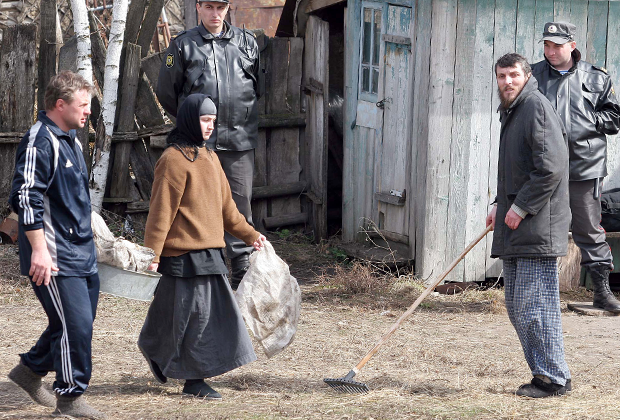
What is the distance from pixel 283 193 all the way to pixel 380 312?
2.82 m

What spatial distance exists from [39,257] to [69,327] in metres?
0.38

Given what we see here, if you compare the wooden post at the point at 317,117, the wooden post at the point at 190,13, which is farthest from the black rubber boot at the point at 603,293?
the wooden post at the point at 190,13

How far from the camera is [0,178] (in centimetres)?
816

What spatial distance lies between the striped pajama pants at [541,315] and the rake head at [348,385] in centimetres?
92

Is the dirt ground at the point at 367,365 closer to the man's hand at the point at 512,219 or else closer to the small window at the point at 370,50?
the man's hand at the point at 512,219

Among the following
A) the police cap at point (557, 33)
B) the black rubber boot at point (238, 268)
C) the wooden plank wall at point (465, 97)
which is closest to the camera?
the police cap at point (557, 33)

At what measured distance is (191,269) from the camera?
4258 mm

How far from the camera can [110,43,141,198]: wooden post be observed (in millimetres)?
8047

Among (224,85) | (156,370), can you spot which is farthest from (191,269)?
(224,85)

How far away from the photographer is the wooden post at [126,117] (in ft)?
26.4

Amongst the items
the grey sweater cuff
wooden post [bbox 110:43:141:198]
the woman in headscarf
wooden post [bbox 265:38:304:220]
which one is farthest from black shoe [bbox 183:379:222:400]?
wooden post [bbox 265:38:304:220]

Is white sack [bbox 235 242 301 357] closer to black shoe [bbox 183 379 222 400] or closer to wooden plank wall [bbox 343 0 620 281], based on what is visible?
black shoe [bbox 183 379 222 400]

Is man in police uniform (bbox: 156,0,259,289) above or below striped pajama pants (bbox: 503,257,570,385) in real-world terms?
above

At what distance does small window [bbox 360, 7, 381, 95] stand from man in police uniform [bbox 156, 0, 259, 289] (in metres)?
1.44
